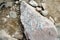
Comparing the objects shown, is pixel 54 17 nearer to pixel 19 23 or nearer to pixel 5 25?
pixel 19 23

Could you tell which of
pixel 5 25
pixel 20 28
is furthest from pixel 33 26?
pixel 5 25

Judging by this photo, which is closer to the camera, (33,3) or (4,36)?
(4,36)

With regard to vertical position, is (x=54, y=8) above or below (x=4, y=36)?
above

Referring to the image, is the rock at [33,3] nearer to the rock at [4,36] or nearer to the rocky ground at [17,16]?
the rocky ground at [17,16]

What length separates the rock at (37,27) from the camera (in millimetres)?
1266

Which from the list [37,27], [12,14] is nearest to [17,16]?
[12,14]

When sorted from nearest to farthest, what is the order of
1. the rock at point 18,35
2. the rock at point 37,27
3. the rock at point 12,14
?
the rock at point 37,27
the rock at point 18,35
the rock at point 12,14

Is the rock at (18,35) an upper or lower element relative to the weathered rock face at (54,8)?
lower

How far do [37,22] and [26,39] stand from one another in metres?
0.16

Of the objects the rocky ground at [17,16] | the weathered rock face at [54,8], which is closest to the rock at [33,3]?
the rocky ground at [17,16]

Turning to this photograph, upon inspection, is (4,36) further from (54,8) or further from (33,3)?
(54,8)

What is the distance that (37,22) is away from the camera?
1.33 m

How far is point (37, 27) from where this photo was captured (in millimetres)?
1289

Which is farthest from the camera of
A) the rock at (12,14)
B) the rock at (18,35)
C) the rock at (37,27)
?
the rock at (12,14)
